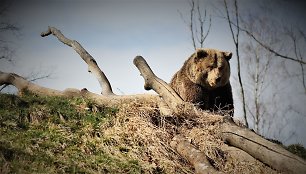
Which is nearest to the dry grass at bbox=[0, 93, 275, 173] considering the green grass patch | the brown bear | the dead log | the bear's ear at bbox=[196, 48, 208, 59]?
the green grass patch

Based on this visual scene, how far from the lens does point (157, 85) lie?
260 inches

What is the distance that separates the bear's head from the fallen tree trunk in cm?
77

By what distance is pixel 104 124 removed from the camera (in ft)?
16.6

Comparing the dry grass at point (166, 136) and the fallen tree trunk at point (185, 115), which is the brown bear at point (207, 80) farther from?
the dry grass at point (166, 136)

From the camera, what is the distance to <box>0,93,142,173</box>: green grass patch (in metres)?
3.82

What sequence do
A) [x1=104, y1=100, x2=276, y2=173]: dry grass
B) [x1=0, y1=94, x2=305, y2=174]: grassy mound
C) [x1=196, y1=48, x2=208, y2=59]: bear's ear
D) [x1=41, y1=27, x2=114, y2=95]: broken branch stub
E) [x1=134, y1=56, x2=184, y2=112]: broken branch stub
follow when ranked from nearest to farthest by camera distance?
[x1=0, y1=94, x2=305, y2=174]: grassy mound, [x1=104, y1=100, x2=276, y2=173]: dry grass, [x1=134, y1=56, x2=184, y2=112]: broken branch stub, [x1=196, y1=48, x2=208, y2=59]: bear's ear, [x1=41, y1=27, x2=114, y2=95]: broken branch stub

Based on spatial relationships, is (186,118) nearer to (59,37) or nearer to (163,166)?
(163,166)

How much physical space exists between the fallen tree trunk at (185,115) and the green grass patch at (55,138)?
0.80 meters

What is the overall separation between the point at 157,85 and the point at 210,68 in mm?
1187

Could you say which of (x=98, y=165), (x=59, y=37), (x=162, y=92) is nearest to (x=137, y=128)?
(x=98, y=165)

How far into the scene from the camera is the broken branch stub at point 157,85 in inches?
232

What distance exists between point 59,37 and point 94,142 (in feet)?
21.3

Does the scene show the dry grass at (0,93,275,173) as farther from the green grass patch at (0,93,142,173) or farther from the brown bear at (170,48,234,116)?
the brown bear at (170,48,234,116)

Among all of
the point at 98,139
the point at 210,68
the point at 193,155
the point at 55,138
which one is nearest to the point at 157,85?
the point at 210,68
